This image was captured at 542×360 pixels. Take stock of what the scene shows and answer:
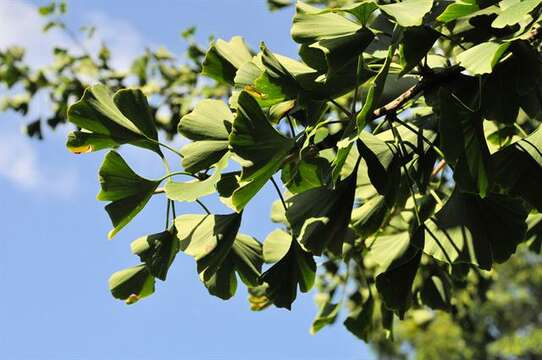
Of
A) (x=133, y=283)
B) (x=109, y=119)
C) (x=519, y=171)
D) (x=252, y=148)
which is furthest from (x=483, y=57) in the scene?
(x=133, y=283)

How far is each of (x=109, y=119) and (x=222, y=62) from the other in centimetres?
19

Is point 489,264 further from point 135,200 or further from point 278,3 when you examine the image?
point 278,3

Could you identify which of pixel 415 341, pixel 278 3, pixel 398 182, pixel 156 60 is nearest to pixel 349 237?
pixel 398 182

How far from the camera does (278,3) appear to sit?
8.91 ft

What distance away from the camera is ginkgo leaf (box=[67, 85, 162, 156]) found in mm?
1149

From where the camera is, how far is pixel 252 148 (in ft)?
3.30

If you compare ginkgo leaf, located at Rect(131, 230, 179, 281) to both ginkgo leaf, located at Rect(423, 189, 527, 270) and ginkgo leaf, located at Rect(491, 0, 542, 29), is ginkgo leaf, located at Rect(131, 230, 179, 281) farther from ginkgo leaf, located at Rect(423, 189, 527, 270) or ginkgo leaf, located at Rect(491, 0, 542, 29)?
ginkgo leaf, located at Rect(491, 0, 542, 29)

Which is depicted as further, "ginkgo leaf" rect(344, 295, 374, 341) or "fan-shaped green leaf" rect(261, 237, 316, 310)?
"ginkgo leaf" rect(344, 295, 374, 341)

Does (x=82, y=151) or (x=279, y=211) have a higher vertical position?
(x=82, y=151)

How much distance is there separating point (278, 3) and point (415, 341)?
1551 cm

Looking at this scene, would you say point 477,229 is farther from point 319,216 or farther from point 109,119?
point 109,119

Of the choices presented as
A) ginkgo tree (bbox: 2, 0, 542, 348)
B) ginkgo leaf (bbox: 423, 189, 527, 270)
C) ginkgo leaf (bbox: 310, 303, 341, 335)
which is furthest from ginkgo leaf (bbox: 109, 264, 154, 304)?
ginkgo leaf (bbox: 310, 303, 341, 335)

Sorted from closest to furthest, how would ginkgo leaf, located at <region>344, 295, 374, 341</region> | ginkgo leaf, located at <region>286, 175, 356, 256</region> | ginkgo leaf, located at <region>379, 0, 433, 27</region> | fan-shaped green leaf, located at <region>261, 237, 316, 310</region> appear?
ginkgo leaf, located at <region>379, 0, 433, 27</region> < ginkgo leaf, located at <region>286, 175, 356, 256</region> < fan-shaped green leaf, located at <region>261, 237, 316, 310</region> < ginkgo leaf, located at <region>344, 295, 374, 341</region>

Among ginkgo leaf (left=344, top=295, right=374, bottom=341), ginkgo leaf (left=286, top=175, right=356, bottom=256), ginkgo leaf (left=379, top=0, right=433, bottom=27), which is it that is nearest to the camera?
ginkgo leaf (left=379, top=0, right=433, bottom=27)
